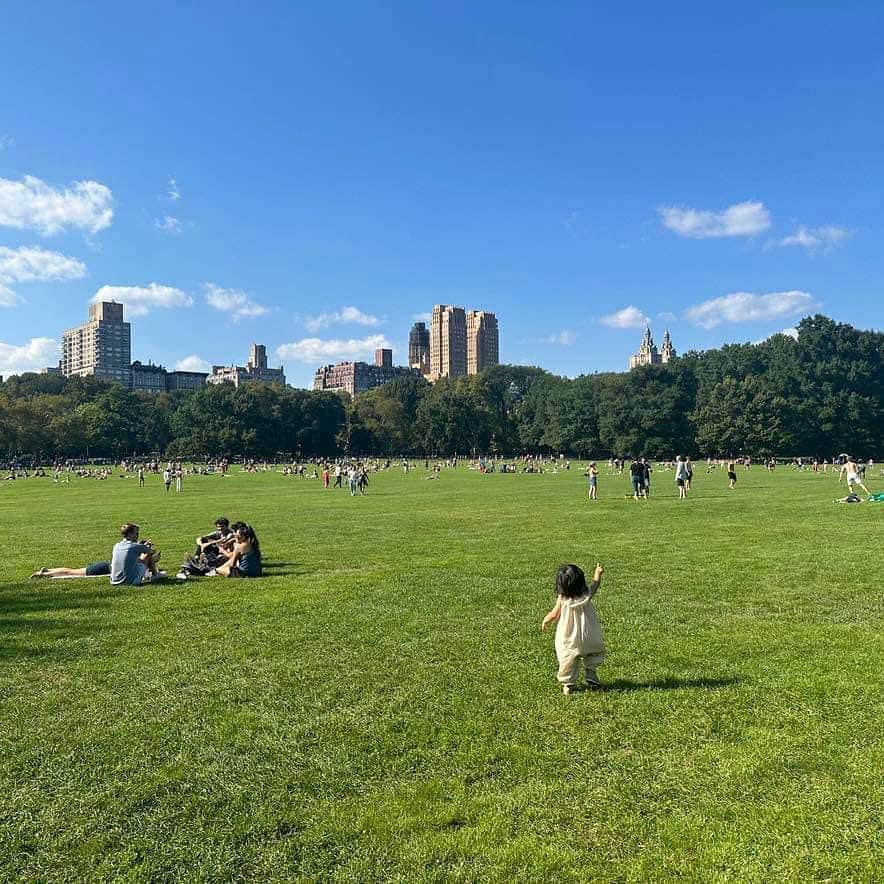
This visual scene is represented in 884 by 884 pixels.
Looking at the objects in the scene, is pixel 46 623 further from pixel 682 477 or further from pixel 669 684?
pixel 682 477

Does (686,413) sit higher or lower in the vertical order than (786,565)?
higher

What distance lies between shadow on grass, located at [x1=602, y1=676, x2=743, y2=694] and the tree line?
3574 inches

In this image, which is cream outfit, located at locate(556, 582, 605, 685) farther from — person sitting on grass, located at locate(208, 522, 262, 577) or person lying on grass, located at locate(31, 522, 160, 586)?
person lying on grass, located at locate(31, 522, 160, 586)

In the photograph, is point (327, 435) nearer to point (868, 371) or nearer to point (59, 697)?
point (868, 371)

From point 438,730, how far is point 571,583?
1.93 m

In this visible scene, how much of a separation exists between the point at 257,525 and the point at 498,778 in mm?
19024

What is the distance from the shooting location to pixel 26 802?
4.81 m

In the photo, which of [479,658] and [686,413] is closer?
[479,658]

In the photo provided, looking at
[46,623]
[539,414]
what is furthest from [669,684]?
[539,414]

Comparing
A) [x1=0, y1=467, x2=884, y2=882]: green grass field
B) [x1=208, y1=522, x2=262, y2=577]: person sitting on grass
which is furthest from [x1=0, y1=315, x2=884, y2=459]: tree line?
[x1=0, y1=467, x2=884, y2=882]: green grass field

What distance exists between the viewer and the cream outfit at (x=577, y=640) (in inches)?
265

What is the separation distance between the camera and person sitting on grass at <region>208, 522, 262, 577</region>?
1299cm

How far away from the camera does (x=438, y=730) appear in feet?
19.1

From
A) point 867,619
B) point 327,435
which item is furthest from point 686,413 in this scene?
point 867,619
